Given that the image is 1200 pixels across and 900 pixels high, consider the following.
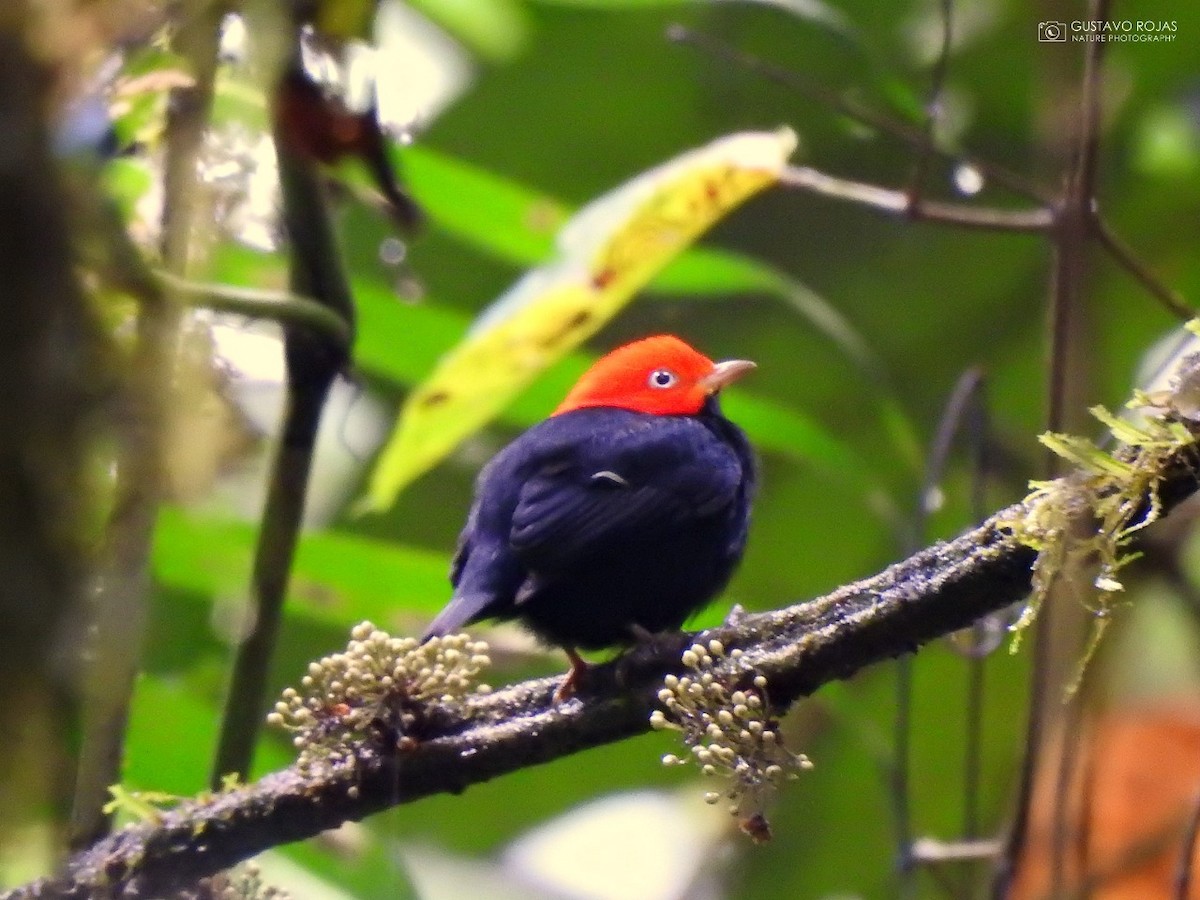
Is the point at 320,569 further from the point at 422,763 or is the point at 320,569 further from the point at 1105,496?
the point at 1105,496

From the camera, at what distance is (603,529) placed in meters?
3.20

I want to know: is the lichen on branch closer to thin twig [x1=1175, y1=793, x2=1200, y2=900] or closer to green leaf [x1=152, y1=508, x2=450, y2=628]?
thin twig [x1=1175, y1=793, x2=1200, y2=900]

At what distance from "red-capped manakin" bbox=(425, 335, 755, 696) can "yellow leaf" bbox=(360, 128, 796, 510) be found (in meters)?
0.26

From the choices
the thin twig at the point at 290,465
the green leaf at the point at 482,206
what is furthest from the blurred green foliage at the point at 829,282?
the thin twig at the point at 290,465

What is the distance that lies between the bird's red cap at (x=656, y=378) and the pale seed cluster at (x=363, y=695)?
1754 millimetres

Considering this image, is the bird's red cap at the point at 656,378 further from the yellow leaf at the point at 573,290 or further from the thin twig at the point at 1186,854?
the thin twig at the point at 1186,854

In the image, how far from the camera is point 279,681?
5.09 m

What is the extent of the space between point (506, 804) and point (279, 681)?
894mm

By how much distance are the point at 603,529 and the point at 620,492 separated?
14cm

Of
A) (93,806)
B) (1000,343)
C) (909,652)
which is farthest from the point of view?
(1000,343)

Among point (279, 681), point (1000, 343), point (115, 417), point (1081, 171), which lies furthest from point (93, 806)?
point (1000, 343)

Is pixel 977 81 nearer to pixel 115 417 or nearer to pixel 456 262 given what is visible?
pixel 456 262

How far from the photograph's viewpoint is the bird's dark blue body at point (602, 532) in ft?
10.4

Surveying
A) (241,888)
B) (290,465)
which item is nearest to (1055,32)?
(290,465)
